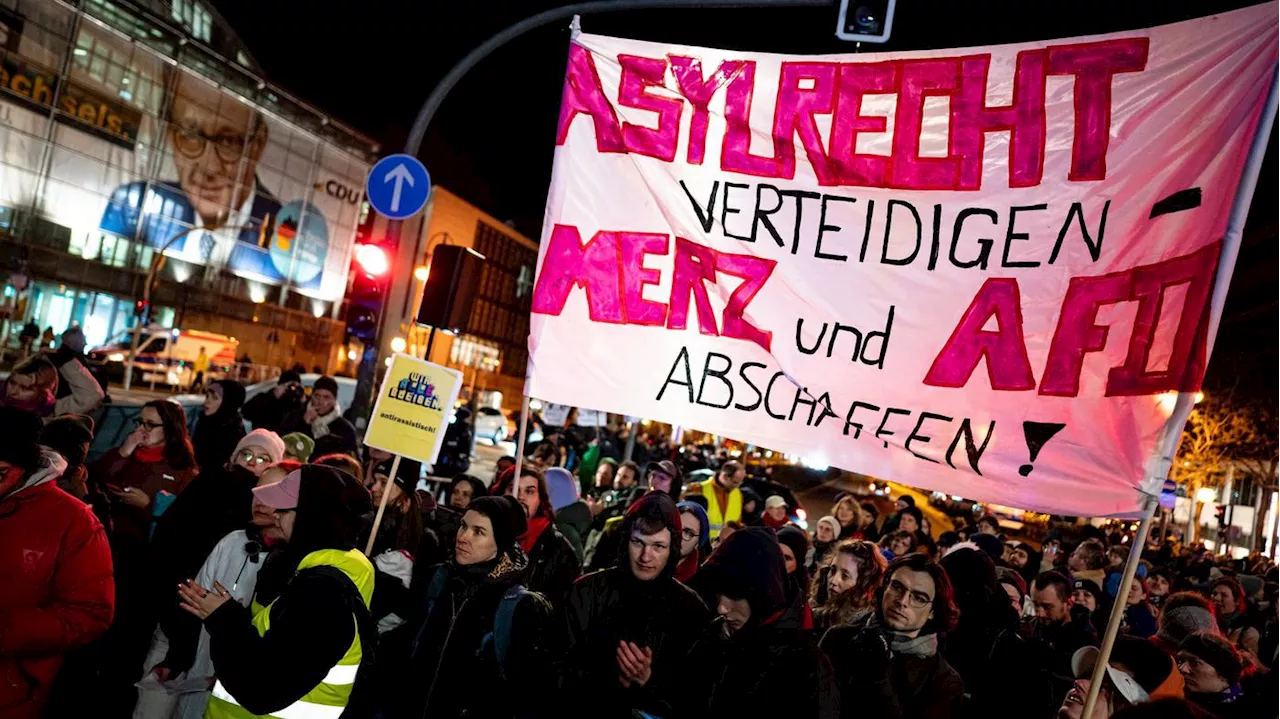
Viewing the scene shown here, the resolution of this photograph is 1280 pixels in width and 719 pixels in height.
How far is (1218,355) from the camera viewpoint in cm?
2958

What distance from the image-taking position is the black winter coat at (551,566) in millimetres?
4863

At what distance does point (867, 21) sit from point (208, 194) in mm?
41075

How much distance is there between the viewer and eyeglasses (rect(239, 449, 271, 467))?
497 cm

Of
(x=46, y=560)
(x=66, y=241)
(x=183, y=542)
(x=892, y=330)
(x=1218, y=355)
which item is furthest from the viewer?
(x=66, y=241)

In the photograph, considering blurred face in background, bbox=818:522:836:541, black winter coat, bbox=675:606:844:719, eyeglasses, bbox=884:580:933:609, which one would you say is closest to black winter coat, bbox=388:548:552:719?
black winter coat, bbox=675:606:844:719

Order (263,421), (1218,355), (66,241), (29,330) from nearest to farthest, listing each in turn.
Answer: (263,421) → (29,330) → (1218,355) → (66,241)

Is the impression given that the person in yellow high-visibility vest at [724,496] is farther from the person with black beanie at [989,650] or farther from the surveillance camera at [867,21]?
the surveillance camera at [867,21]

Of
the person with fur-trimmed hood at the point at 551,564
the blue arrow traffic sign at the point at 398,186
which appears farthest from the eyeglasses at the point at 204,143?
the person with fur-trimmed hood at the point at 551,564

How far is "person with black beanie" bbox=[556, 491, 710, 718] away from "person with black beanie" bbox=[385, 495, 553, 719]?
0.17 meters

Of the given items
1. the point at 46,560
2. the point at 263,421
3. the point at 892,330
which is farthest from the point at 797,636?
the point at 263,421

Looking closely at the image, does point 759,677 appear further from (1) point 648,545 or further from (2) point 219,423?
(2) point 219,423

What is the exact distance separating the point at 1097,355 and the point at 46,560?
422 cm

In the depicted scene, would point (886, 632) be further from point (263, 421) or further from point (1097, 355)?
point (263, 421)

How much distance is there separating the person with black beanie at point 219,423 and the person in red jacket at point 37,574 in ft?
11.4
